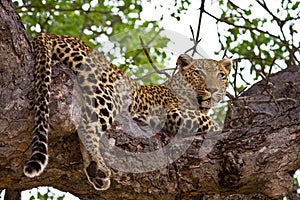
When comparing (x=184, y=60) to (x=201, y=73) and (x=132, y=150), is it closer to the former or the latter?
(x=201, y=73)

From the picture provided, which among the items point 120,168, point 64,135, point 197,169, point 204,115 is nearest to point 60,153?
point 64,135

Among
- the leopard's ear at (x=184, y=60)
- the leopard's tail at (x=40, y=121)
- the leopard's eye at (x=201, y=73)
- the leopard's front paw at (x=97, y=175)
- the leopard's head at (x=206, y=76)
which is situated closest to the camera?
the leopard's tail at (x=40, y=121)

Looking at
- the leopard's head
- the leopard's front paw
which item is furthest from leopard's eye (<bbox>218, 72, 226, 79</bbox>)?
the leopard's front paw

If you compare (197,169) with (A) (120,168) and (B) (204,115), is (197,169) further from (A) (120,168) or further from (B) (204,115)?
(B) (204,115)

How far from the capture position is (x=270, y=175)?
5180mm

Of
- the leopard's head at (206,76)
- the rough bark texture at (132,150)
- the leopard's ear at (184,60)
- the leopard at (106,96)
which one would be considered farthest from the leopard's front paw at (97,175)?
the leopard's ear at (184,60)

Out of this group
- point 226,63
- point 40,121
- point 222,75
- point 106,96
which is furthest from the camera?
point 226,63

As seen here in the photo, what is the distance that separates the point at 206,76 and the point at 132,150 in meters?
2.45

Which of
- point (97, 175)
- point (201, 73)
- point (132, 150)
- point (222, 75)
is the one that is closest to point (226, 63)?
point (222, 75)

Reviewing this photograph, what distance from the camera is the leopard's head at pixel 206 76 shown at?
729cm

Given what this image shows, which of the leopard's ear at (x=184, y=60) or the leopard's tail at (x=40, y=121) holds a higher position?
the leopard's ear at (x=184, y=60)

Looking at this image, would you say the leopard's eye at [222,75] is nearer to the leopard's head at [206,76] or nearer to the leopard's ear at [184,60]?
the leopard's head at [206,76]

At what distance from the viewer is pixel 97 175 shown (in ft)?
16.4

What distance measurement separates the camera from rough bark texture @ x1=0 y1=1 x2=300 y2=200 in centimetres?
476
